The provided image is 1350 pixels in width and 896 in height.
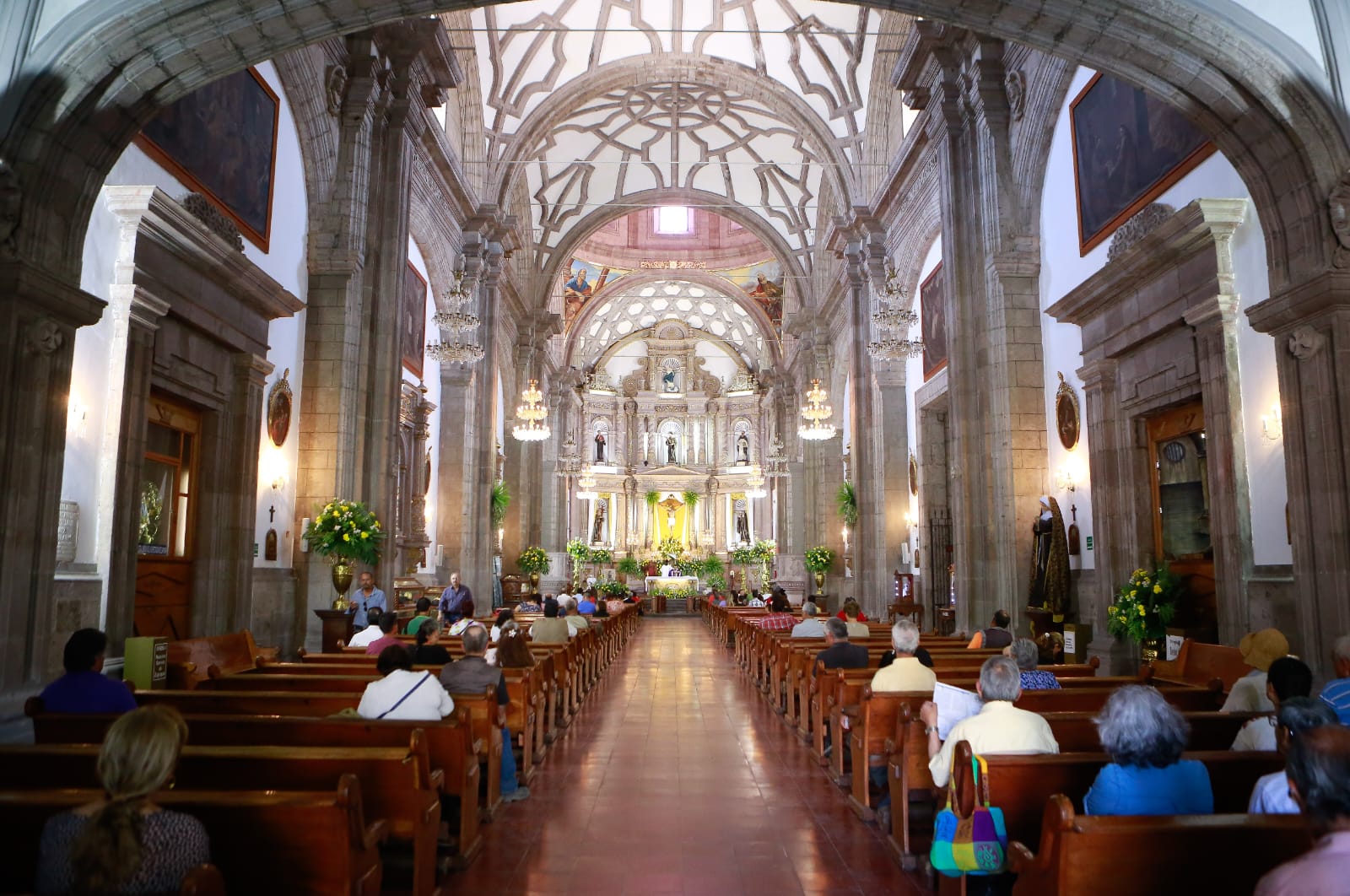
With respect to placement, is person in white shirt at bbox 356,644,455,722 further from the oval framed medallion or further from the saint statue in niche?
the saint statue in niche

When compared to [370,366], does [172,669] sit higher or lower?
lower

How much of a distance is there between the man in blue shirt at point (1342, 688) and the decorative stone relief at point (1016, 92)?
945cm

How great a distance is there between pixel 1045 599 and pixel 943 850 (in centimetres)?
844

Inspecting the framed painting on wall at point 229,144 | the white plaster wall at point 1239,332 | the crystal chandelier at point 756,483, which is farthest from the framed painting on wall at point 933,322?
the crystal chandelier at point 756,483

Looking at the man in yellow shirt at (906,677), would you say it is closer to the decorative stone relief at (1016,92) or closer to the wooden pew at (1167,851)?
the wooden pew at (1167,851)

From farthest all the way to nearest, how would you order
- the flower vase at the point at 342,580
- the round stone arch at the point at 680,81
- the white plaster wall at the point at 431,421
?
the round stone arch at the point at 680,81 → the white plaster wall at the point at 431,421 → the flower vase at the point at 342,580

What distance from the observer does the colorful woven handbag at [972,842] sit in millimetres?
3266

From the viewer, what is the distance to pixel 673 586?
32.8 m

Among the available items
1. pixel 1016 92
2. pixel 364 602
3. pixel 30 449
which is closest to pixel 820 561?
pixel 1016 92

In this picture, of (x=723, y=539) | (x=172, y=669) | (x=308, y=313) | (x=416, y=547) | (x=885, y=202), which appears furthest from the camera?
(x=723, y=539)

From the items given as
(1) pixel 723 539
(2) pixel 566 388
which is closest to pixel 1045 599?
(2) pixel 566 388

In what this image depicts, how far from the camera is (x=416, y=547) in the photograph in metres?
16.1

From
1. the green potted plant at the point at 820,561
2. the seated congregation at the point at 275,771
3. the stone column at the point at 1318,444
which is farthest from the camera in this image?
the green potted plant at the point at 820,561

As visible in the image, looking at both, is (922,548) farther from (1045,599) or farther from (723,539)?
(723,539)
